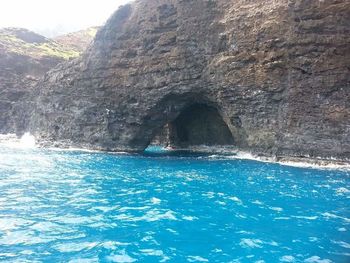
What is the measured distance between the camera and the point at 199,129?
45969 millimetres

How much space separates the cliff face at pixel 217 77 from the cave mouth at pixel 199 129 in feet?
1.32

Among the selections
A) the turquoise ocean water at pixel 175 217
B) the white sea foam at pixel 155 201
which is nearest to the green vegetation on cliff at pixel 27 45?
the turquoise ocean water at pixel 175 217

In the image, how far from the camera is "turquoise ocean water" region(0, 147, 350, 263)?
9734mm

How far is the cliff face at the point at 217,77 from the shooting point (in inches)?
1139

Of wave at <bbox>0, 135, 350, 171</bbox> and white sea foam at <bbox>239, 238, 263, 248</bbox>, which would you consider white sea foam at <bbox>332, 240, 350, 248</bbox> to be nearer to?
white sea foam at <bbox>239, 238, 263, 248</bbox>

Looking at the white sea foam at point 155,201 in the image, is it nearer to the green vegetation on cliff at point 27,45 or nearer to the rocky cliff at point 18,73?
the rocky cliff at point 18,73

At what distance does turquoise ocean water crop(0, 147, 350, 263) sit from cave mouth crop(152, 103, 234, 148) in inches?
789

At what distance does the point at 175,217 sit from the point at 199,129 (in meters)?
33.2

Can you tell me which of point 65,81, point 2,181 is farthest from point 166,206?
point 65,81

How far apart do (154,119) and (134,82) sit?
480 centimetres

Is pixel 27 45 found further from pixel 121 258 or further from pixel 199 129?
pixel 121 258

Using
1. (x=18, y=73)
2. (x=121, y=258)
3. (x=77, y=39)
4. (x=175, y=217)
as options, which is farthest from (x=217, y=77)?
(x=77, y=39)

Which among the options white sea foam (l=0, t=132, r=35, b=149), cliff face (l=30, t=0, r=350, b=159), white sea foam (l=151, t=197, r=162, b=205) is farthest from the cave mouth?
white sea foam (l=151, t=197, r=162, b=205)

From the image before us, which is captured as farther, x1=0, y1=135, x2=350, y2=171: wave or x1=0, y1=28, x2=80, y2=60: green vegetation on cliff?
x1=0, y1=28, x2=80, y2=60: green vegetation on cliff
